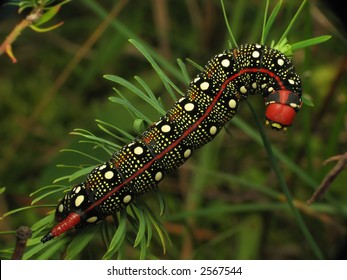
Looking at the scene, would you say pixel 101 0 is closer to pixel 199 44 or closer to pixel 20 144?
pixel 199 44

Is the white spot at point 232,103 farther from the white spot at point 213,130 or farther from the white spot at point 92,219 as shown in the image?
the white spot at point 92,219

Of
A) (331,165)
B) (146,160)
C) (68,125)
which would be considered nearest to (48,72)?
(68,125)

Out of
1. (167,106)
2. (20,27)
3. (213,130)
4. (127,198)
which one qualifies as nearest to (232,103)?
(213,130)

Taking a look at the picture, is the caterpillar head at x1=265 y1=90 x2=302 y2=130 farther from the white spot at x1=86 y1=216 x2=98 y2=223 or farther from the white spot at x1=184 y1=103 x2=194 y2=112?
the white spot at x1=86 y1=216 x2=98 y2=223

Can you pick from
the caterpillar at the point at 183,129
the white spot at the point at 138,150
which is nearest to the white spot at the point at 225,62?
the caterpillar at the point at 183,129

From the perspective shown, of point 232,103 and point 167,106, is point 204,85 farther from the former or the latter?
point 167,106
